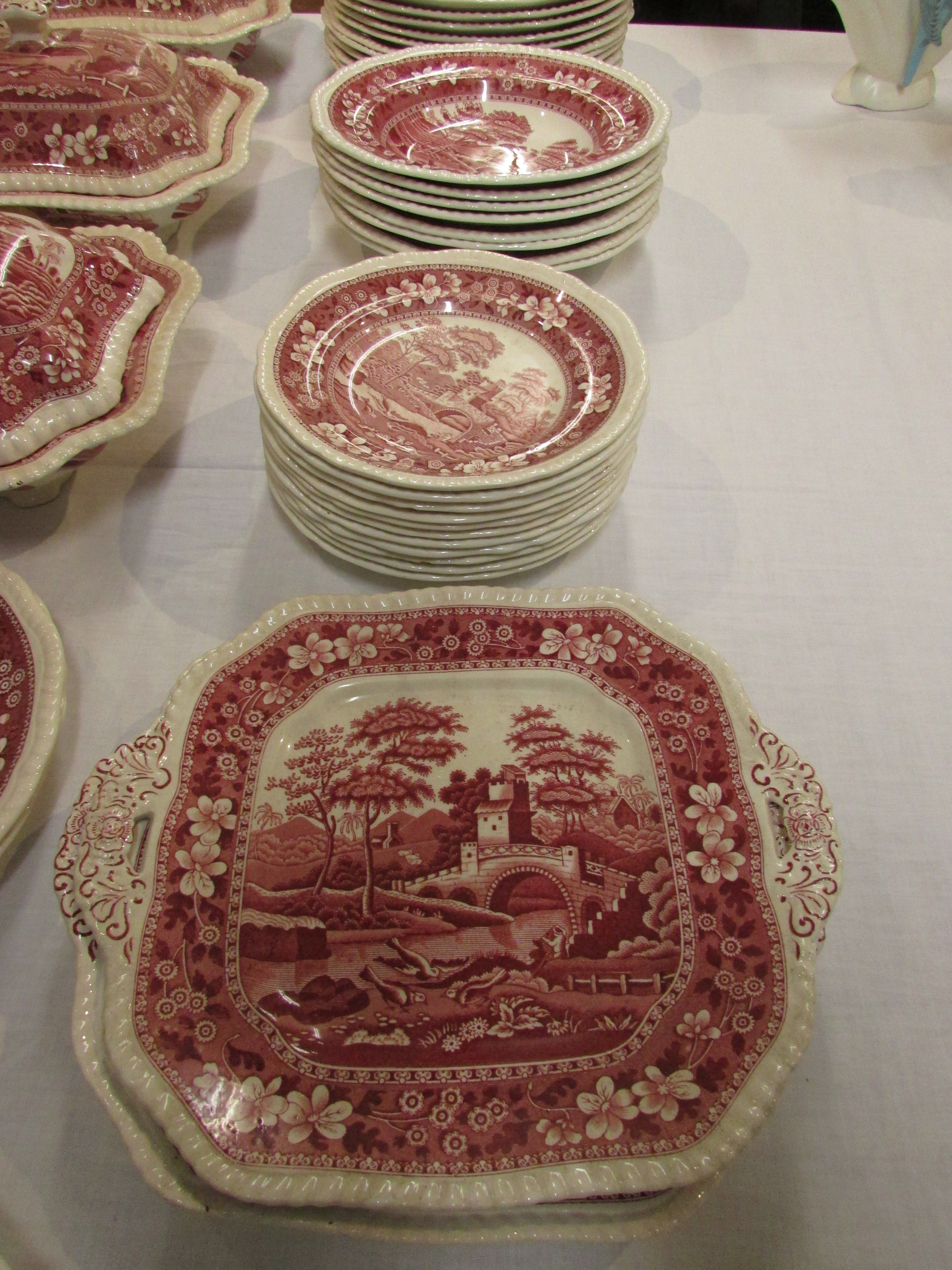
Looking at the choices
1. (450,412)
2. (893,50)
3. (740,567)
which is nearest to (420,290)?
(450,412)

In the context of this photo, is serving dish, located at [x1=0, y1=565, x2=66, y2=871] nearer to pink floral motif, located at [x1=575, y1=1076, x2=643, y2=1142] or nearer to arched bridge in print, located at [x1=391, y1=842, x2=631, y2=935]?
arched bridge in print, located at [x1=391, y1=842, x2=631, y2=935]

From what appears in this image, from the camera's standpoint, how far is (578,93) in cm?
115

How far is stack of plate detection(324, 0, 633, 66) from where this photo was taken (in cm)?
123

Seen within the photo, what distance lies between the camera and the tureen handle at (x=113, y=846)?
56 cm

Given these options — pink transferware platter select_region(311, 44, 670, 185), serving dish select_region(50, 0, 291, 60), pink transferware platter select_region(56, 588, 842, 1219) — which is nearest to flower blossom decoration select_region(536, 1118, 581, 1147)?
pink transferware platter select_region(56, 588, 842, 1219)

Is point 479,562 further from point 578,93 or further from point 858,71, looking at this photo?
point 858,71

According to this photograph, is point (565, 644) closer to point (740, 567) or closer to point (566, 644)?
point (566, 644)

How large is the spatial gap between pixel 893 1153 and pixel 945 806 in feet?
0.86

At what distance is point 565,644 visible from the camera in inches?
28.6

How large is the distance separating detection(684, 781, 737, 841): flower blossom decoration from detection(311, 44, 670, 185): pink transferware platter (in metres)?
0.70

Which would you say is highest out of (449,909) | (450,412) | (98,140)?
(98,140)

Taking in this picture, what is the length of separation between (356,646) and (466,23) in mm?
996

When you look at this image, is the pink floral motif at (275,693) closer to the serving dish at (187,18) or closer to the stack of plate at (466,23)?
the stack of plate at (466,23)

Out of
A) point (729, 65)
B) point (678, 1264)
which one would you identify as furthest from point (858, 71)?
point (678, 1264)
